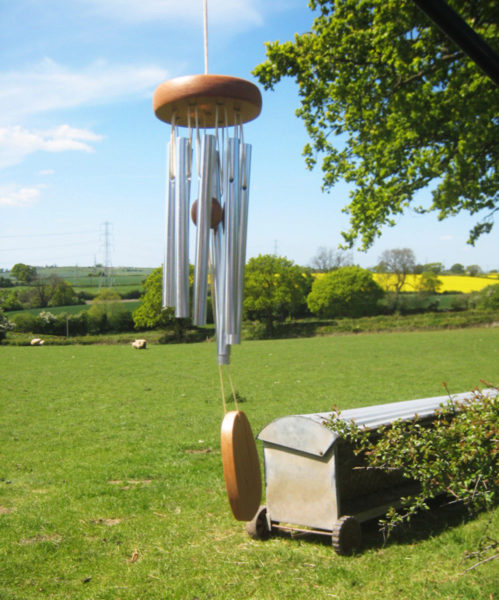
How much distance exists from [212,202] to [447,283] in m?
64.8

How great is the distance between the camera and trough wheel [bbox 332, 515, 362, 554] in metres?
5.29

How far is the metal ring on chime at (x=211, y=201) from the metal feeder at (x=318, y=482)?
9.51 ft

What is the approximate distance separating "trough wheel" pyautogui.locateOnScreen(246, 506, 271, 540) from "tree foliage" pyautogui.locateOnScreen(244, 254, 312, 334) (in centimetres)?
4265


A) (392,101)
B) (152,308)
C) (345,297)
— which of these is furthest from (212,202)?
(345,297)

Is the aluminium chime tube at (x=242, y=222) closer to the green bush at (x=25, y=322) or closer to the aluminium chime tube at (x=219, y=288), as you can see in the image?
the aluminium chime tube at (x=219, y=288)

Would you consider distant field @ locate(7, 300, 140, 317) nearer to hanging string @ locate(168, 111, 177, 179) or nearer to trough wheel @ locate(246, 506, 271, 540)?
trough wheel @ locate(246, 506, 271, 540)

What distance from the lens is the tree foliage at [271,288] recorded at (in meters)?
49.8

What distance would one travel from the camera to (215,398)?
609 inches

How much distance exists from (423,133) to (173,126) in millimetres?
10636

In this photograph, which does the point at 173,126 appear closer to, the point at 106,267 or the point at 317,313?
the point at 317,313

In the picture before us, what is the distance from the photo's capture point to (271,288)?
50.5 m

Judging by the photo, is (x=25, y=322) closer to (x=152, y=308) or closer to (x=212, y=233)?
(x=152, y=308)

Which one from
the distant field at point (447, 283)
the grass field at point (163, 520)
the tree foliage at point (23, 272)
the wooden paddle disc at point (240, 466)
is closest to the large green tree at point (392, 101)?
the grass field at point (163, 520)

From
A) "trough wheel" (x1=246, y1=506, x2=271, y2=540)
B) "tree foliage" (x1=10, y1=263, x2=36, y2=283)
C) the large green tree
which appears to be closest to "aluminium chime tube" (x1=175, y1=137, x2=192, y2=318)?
"trough wheel" (x1=246, y1=506, x2=271, y2=540)
